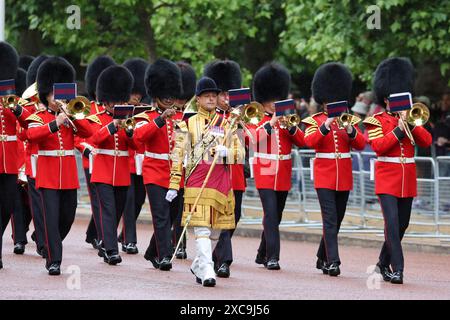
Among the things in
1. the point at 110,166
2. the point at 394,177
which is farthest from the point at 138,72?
the point at 394,177

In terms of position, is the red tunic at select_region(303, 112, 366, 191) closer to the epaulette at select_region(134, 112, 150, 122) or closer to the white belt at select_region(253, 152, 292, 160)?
the white belt at select_region(253, 152, 292, 160)

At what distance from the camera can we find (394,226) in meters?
11.9

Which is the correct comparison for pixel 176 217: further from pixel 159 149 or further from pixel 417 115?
pixel 417 115

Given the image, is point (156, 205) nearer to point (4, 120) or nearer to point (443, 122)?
point (4, 120)

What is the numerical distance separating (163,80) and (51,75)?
0.98m

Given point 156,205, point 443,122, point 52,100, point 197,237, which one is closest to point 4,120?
point 52,100

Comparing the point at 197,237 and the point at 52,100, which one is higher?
the point at 52,100

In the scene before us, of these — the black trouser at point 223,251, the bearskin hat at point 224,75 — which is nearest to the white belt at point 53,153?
the black trouser at point 223,251

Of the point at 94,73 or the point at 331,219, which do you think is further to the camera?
the point at 94,73

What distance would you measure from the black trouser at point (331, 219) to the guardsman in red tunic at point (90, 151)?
200 cm

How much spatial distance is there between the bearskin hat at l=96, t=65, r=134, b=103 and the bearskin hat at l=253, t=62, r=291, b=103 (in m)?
1.20

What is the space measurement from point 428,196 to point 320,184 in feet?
11.7
